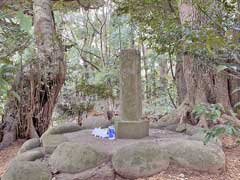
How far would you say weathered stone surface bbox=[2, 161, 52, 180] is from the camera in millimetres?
2838

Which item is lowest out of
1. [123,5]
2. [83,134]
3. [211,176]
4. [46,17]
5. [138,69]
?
[211,176]

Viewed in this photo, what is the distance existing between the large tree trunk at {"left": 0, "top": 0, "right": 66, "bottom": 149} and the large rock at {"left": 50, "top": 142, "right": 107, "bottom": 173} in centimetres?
193

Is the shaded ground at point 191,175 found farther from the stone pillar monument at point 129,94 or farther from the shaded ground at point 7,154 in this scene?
the shaded ground at point 7,154

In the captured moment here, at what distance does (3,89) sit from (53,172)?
230 cm

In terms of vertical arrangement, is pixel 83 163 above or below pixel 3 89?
below

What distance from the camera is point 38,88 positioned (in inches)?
194

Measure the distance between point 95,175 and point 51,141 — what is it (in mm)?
969

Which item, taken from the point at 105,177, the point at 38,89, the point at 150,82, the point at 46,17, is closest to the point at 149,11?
the point at 46,17

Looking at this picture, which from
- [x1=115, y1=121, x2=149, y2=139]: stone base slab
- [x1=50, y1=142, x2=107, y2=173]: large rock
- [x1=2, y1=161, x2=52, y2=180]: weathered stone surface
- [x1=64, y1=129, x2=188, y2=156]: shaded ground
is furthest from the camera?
[x1=115, y1=121, x2=149, y2=139]: stone base slab

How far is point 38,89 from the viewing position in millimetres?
4922

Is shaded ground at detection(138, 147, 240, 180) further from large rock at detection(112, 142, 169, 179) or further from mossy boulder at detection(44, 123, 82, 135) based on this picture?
mossy boulder at detection(44, 123, 82, 135)

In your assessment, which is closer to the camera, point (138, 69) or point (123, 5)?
point (138, 69)

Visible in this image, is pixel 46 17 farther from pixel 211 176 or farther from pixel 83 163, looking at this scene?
pixel 211 176

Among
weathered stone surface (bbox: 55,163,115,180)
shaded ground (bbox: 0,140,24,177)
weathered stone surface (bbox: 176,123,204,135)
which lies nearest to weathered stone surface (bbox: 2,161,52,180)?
weathered stone surface (bbox: 55,163,115,180)
